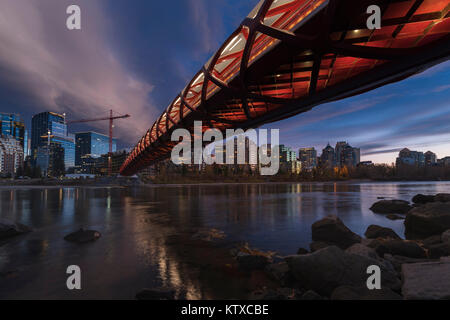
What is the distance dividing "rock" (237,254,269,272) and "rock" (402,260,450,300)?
3.48 m

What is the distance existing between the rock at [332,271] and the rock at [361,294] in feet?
1.23

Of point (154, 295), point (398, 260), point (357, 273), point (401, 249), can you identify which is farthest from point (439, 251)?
point (154, 295)

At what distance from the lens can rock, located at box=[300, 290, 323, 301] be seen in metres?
4.95

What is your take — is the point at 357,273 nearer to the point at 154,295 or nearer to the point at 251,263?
the point at 251,263

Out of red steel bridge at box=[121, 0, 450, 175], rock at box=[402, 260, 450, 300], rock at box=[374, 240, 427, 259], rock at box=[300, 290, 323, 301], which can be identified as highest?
red steel bridge at box=[121, 0, 450, 175]

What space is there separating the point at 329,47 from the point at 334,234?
7480mm

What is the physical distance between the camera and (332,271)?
540 centimetres

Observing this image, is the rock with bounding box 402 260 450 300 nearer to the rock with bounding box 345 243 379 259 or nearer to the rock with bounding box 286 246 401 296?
the rock with bounding box 286 246 401 296

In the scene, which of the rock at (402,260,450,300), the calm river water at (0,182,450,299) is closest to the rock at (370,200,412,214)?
the calm river water at (0,182,450,299)

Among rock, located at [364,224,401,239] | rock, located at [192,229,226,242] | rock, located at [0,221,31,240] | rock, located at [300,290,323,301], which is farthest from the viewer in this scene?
rock, located at [192,229,226,242]

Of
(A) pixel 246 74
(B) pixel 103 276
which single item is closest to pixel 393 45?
(A) pixel 246 74

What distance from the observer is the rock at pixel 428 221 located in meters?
10.2
